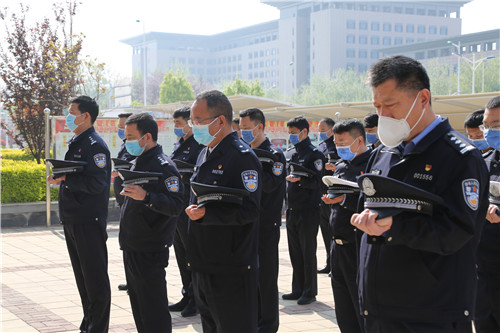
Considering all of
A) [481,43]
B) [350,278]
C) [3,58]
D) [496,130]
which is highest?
[481,43]

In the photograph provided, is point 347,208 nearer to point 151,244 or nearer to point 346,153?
point 346,153

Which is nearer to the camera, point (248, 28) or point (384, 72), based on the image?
point (384, 72)

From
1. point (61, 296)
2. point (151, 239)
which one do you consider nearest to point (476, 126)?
point (151, 239)

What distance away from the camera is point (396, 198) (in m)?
2.89

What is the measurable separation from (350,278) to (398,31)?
122170 mm

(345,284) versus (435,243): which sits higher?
(435,243)

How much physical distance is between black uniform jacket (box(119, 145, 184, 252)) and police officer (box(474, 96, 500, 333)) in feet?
8.26

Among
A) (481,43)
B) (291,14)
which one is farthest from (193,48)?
(481,43)

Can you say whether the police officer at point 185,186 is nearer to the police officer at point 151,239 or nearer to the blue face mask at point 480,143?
the police officer at point 151,239

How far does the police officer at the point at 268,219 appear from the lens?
6.36 metres

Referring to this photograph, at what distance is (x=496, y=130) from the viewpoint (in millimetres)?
5281

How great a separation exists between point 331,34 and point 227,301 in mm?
114047

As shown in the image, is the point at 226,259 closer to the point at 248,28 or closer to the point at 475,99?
the point at 475,99

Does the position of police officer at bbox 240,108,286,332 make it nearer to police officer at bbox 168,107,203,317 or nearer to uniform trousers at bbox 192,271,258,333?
police officer at bbox 168,107,203,317
